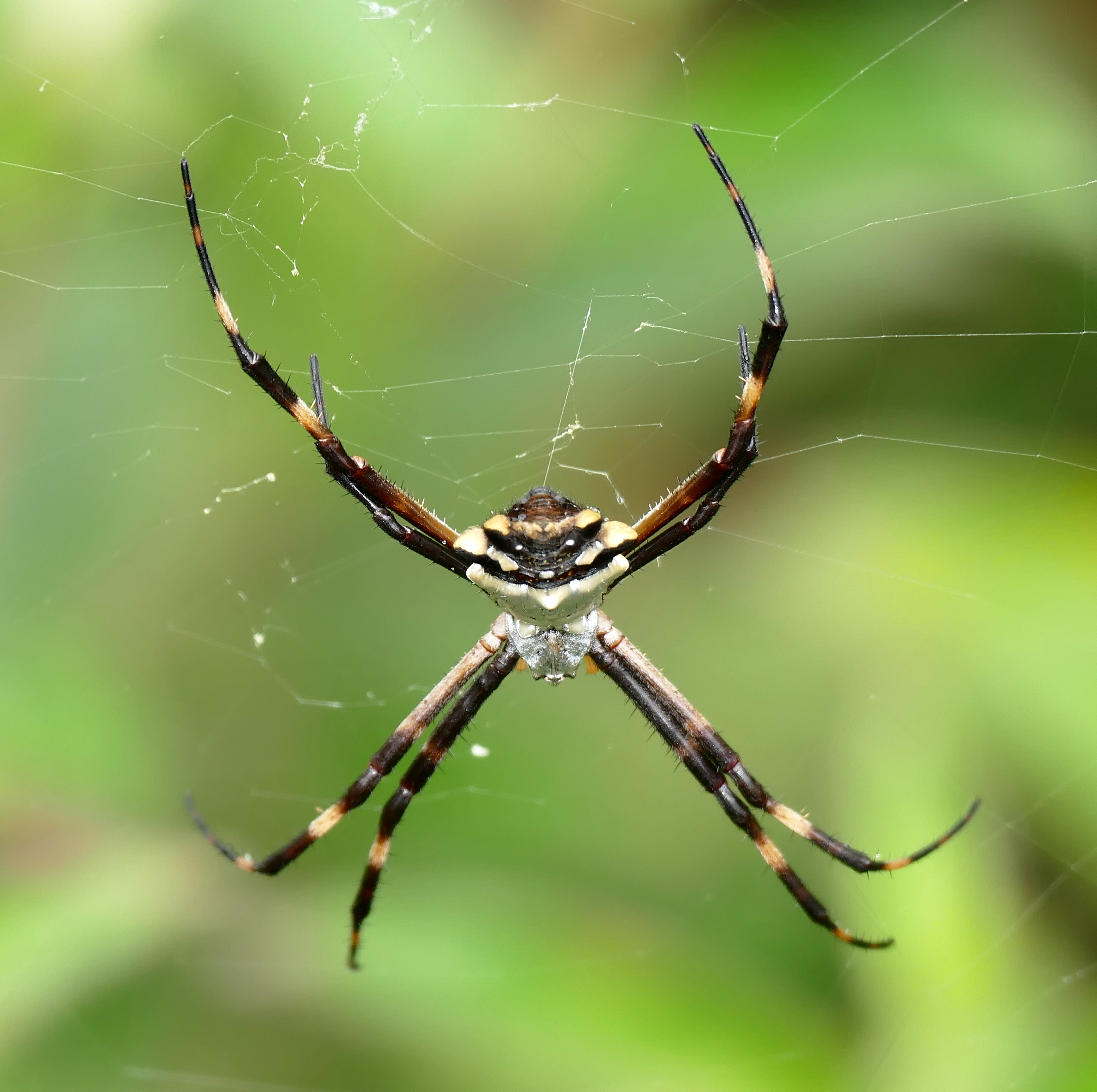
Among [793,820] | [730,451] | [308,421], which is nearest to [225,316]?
[308,421]

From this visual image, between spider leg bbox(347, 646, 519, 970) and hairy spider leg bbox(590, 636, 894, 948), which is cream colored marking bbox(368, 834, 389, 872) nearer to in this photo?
spider leg bbox(347, 646, 519, 970)

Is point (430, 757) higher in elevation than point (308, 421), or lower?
lower

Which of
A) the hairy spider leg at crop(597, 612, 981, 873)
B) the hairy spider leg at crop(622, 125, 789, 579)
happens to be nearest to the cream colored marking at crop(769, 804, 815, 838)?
the hairy spider leg at crop(597, 612, 981, 873)

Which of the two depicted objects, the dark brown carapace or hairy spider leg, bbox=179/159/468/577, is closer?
hairy spider leg, bbox=179/159/468/577

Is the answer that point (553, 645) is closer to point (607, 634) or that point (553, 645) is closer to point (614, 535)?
point (607, 634)

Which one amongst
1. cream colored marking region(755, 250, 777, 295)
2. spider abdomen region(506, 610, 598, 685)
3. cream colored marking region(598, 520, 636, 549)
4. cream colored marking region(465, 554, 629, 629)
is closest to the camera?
cream colored marking region(755, 250, 777, 295)

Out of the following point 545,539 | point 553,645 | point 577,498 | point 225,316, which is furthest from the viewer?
point 577,498

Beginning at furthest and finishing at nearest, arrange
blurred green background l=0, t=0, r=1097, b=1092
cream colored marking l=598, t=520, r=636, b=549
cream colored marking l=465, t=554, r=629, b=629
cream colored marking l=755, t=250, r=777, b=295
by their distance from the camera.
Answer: blurred green background l=0, t=0, r=1097, b=1092
cream colored marking l=465, t=554, r=629, b=629
cream colored marking l=598, t=520, r=636, b=549
cream colored marking l=755, t=250, r=777, b=295

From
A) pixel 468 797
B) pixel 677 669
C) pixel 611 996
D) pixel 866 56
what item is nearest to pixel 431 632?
pixel 468 797
